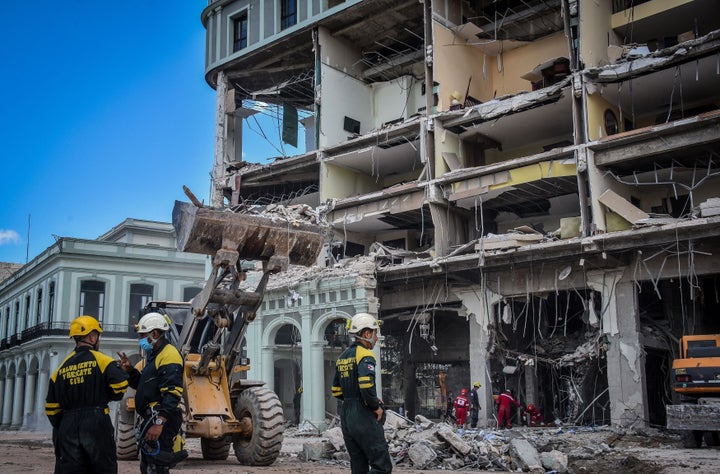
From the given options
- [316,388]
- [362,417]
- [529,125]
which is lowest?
[316,388]

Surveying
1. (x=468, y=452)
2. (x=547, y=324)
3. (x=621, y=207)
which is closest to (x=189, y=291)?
(x=547, y=324)

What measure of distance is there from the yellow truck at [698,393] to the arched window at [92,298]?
3567cm

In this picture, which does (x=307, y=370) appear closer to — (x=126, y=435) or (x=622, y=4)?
(x=126, y=435)

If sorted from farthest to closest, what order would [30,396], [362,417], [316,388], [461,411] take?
[30,396], [316,388], [461,411], [362,417]

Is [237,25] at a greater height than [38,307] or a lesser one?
greater

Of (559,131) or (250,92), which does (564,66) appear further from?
(250,92)

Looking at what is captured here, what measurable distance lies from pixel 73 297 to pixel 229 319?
33884 mm

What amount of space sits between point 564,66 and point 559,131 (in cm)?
291

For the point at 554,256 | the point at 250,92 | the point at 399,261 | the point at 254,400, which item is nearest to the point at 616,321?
the point at 554,256

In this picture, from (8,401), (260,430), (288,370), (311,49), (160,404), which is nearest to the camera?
(160,404)

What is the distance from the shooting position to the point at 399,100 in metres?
30.6

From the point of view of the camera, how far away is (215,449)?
13086 mm

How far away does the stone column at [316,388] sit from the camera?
25.1 m

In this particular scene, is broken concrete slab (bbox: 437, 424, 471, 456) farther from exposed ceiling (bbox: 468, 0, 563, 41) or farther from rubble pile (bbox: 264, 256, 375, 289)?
exposed ceiling (bbox: 468, 0, 563, 41)
